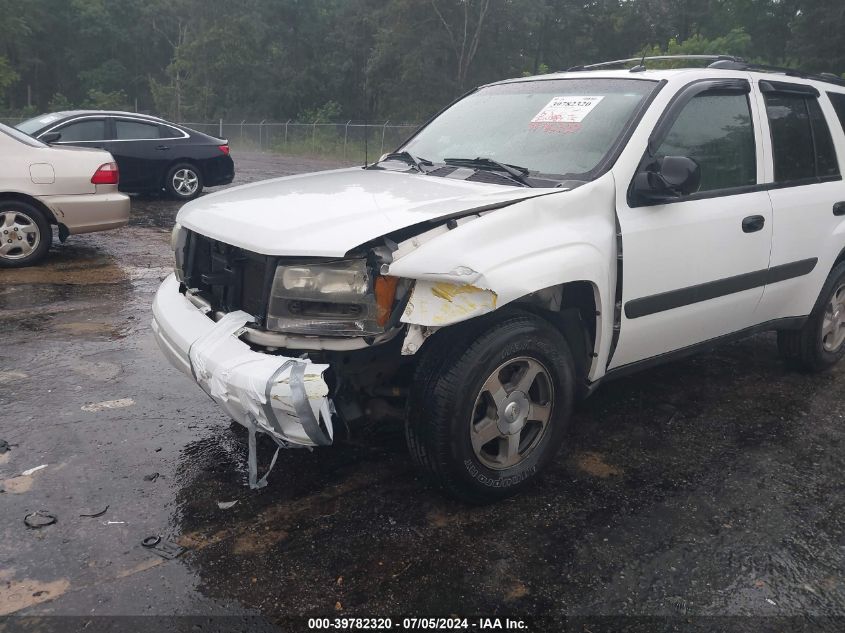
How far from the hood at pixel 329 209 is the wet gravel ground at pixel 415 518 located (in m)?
0.92

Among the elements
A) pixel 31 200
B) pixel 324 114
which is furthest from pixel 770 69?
pixel 324 114

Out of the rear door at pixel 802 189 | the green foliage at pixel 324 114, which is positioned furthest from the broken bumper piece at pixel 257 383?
the green foliage at pixel 324 114

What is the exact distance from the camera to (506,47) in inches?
1646

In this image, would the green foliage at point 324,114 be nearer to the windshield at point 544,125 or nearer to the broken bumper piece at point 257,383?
the windshield at point 544,125

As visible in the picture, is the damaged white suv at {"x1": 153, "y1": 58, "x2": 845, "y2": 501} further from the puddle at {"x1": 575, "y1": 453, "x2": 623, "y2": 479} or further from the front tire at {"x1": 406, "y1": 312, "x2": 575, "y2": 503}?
the puddle at {"x1": 575, "y1": 453, "x2": 623, "y2": 479}

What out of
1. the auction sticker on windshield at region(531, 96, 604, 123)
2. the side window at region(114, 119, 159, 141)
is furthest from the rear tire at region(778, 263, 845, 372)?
the side window at region(114, 119, 159, 141)

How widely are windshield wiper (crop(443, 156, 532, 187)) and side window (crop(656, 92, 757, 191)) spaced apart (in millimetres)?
678

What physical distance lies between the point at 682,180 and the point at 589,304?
68cm

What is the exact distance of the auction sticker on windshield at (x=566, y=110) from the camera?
12.0 feet

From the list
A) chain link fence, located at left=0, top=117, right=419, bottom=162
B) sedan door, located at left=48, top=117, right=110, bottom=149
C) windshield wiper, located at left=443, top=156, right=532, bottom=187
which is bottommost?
chain link fence, located at left=0, top=117, right=419, bottom=162

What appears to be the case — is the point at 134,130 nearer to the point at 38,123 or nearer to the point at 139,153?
the point at 139,153

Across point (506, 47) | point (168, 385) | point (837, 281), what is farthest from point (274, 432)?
point (506, 47)

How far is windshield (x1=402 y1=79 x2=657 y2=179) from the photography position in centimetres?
348

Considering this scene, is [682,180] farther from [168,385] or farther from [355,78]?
[355,78]
